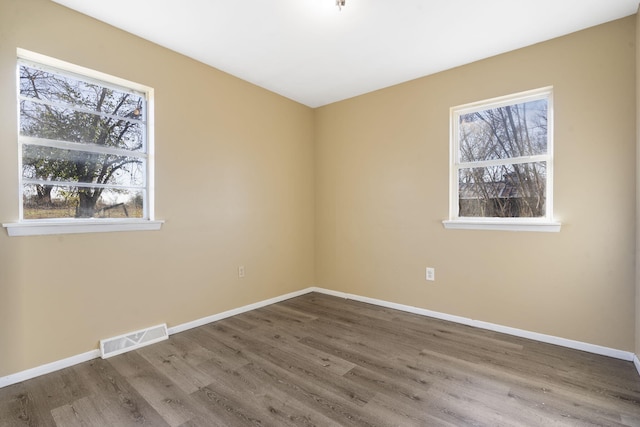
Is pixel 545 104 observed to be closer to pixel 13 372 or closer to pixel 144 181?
pixel 144 181

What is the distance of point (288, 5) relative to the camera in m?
2.13

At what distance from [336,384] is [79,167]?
2416 millimetres

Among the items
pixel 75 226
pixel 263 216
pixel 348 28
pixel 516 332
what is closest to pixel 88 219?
pixel 75 226

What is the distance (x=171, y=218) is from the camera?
274cm

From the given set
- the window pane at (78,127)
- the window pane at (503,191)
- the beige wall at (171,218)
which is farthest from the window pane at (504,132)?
the window pane at (78,127)

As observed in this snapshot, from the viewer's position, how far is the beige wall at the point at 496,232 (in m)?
2.30

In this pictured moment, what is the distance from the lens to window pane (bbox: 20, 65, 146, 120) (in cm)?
211

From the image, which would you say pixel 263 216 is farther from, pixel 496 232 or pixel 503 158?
pixel 503 158

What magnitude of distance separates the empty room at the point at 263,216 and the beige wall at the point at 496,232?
2 centimetres

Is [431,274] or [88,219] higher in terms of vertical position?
[88,219]

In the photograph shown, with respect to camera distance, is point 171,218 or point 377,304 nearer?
point 171,218

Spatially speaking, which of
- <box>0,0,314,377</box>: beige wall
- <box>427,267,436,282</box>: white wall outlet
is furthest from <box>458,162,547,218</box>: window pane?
<box>0,0,314,377</box>: beige wall

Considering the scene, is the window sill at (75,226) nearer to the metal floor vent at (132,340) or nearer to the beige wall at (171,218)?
the beige wall at (171,218)

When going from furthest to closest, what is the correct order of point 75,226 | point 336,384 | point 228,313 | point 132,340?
point 228,313, point 132,340, point 75,226, point 336,384
